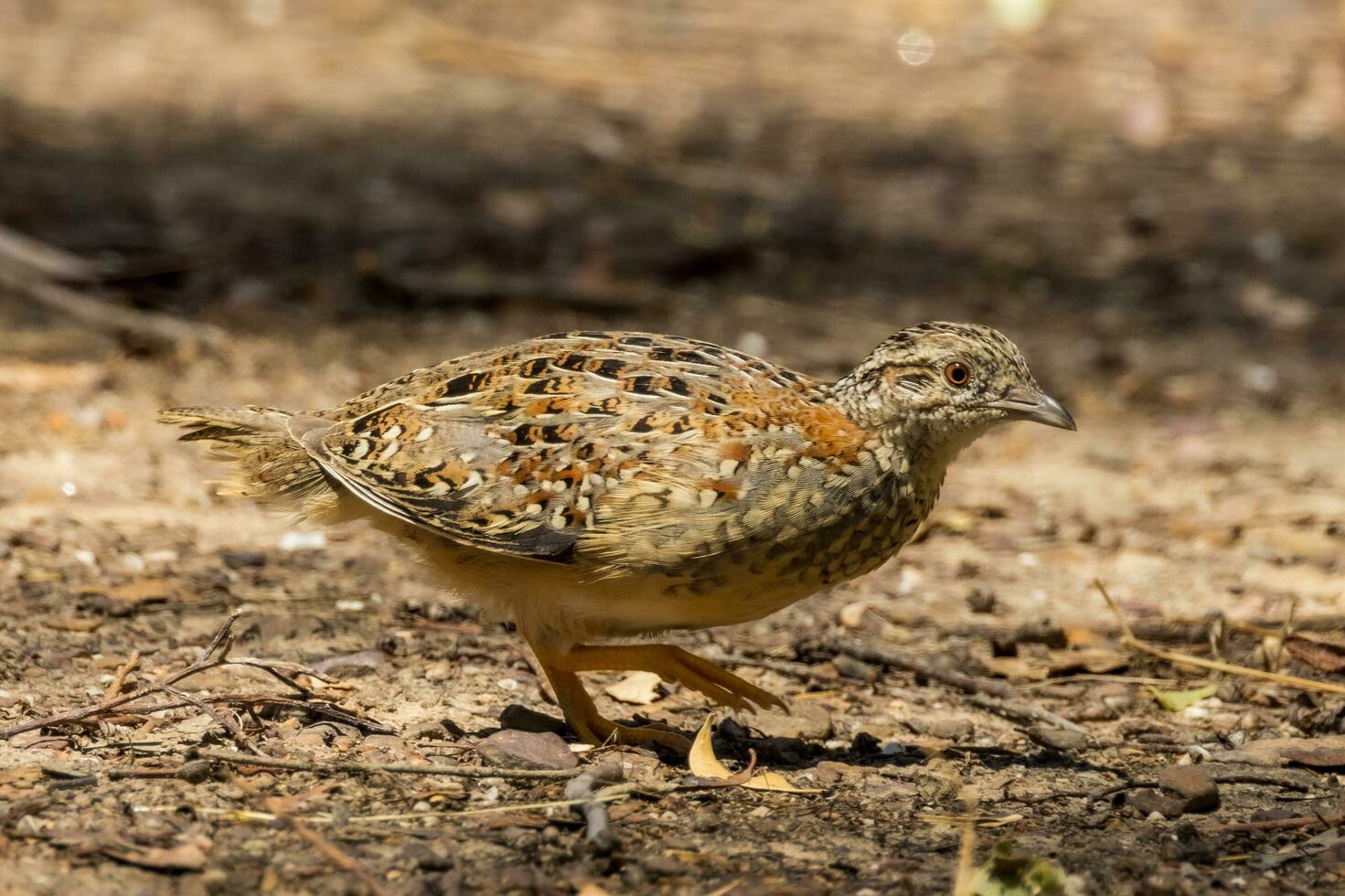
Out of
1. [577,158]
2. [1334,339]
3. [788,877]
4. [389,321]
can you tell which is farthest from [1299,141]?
[788,877]

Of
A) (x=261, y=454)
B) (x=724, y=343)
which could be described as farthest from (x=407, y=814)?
(x=724, y=343)

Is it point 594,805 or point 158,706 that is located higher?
point 158,706

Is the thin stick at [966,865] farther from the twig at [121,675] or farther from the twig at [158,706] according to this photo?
the twig at [121,675]

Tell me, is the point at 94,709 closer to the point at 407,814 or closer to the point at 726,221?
the point at 407,814

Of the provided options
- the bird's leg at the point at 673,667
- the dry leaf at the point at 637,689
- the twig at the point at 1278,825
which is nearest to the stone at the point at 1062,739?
the twig at the point at 1278,825

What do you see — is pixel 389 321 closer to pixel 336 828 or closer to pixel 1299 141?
pixel 336 828

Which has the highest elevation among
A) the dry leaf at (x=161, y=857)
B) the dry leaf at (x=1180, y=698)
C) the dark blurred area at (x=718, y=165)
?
the dark blurred area at (x=718, y=165)

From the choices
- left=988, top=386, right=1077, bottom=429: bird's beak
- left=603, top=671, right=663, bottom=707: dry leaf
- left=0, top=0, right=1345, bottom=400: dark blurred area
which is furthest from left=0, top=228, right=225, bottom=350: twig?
left=988, top=386, right=1077, bottom=429: bird's beak
